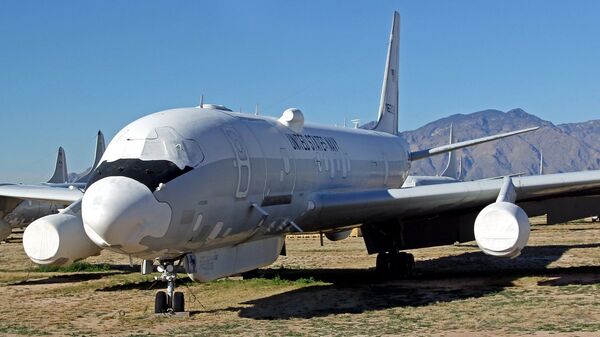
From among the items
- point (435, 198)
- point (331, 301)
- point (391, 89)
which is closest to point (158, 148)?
point (331, 301)

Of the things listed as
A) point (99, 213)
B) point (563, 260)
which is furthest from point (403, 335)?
point (563, 260)

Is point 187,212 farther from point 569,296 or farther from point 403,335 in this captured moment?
point 569,296

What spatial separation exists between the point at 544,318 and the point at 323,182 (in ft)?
25.0

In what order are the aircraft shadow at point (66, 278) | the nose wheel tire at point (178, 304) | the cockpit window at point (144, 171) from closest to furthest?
the cockpit window at point (144, 171)
the nose wheel tire at point (178, 304)
the aircraft shadow at point (66, 278)

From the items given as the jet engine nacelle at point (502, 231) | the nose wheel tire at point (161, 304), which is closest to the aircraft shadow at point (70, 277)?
the nose wheel tire at point (161, 304)

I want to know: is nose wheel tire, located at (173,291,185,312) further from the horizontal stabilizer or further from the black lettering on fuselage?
the horizontal stabilizer

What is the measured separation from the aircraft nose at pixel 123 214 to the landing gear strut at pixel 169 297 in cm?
160

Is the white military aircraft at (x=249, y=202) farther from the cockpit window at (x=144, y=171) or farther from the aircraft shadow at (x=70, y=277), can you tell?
the aircraft shadow at (x=70, y=277)

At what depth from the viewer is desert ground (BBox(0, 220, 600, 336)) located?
14227 mm

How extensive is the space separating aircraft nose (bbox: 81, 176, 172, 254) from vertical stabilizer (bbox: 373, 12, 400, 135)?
63.4 ft

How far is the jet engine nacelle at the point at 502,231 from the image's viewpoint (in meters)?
16.8

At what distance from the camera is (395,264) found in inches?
954

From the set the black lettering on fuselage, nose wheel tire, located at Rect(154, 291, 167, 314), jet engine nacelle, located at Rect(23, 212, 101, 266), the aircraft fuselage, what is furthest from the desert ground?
the black lettering on fuselage

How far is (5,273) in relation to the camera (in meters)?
28.8
